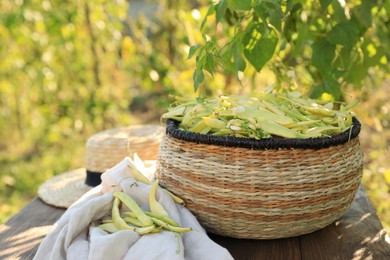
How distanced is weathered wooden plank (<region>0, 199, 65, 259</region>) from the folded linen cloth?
0.14m

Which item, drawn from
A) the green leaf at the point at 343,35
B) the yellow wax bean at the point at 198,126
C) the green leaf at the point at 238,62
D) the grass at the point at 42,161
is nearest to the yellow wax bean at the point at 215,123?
the yellow wax bean at the point at 198,126

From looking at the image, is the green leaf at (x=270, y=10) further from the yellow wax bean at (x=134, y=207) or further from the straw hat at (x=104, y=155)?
the straw hat at (x=104, y=155)

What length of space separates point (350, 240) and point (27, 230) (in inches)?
30.5

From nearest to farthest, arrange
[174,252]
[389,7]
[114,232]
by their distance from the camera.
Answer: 1. [174,252]
2. [114,232]
3. [389,7]

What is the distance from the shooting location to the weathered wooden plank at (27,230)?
128 cm

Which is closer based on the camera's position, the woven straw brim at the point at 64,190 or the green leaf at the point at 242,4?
the green leaf at the point at 242,4

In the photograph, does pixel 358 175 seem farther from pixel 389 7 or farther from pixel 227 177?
pixel 389 7

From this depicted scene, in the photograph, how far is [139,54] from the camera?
3.39 meters

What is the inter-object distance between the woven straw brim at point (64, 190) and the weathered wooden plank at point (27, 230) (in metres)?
0.02

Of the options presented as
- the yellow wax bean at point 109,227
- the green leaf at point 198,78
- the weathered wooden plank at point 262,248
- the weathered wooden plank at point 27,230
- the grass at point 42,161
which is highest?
the green leaf at point 198,78

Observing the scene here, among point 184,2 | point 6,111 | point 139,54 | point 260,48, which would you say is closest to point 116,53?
point 139,54

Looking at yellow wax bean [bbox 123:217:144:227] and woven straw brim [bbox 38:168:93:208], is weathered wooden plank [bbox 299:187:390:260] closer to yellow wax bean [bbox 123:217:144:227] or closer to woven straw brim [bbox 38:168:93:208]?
yellow wax bean [bbox 123:217:144:227]

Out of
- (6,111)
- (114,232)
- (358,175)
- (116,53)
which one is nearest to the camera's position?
(114,232)

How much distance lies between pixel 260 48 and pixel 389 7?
325mm
